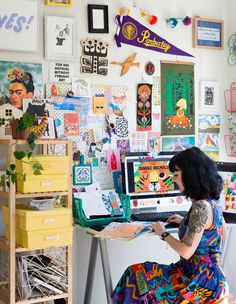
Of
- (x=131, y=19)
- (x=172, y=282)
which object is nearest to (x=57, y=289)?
(x=172, y=282)

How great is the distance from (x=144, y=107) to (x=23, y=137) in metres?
1.04

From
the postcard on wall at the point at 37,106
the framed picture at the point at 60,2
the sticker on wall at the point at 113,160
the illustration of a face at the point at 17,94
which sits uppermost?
the framed picture at the point at 60,2

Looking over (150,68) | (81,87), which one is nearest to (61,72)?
(81,87)

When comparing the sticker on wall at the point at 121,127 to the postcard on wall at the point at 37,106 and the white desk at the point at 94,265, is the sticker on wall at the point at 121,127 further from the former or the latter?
the white desk at the point at 94,265

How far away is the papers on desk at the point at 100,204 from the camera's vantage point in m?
3.12

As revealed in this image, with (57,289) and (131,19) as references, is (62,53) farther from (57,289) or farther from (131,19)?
(57,289)

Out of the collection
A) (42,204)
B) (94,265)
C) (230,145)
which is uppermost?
(230,145)

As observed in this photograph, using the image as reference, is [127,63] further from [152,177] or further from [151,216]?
[151,216]

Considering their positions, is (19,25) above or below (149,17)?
below

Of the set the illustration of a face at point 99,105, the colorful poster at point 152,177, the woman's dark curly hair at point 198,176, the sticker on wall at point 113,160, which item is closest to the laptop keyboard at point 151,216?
the colorful poster at point 152,177

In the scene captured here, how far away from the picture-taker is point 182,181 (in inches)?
108

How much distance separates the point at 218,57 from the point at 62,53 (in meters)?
1.21

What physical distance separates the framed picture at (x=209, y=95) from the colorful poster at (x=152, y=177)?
575 millimetres

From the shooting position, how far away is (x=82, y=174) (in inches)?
130
